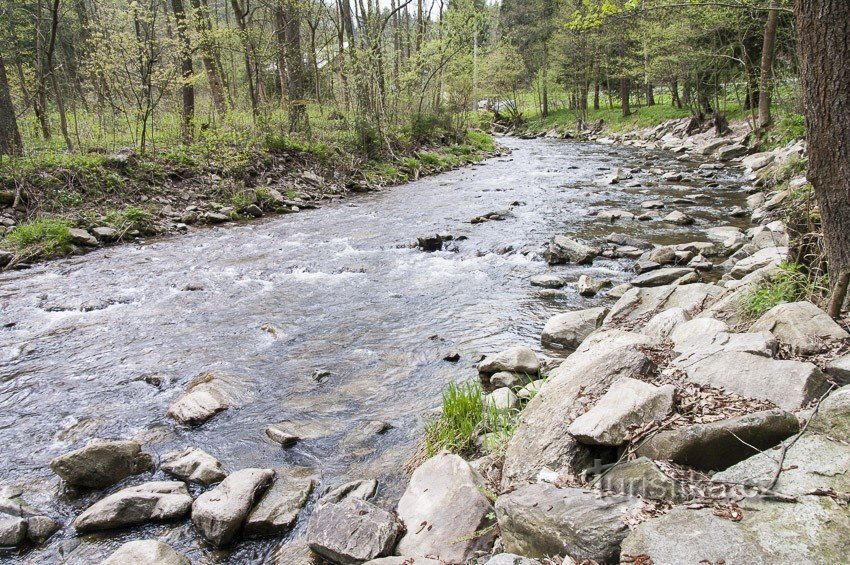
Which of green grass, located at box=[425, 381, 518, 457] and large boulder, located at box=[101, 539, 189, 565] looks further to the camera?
green grass, located at box=[425, 381, 518, 457]

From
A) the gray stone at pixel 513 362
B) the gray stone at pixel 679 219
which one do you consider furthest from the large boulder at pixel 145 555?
the gray stone at pixel 679 219

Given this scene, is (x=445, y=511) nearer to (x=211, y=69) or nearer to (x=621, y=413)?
(x=621, y=413)

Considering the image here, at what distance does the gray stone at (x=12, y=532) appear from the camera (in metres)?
3.67

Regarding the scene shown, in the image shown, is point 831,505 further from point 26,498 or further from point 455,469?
point 26,498

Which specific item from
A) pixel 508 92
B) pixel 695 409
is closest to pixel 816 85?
pixel 695 409

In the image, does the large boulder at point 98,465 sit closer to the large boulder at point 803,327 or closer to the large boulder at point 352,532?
the large boulder at point 352,532

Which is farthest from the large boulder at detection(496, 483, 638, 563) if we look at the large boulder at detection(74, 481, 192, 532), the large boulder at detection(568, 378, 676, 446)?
the large boulder at detection(74, 481, 192, 532)

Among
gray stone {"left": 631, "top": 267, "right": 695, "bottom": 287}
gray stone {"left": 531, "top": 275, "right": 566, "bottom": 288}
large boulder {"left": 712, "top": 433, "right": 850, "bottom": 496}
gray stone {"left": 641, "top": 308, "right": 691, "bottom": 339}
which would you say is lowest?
gray stone {"left": 531, "top": 275, "right": 566, "bottom": 288}

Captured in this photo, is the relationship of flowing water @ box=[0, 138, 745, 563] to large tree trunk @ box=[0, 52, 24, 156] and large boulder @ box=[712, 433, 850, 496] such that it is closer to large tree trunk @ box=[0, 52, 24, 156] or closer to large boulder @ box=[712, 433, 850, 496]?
large boulder @ box=[712, 433, 850, 496]

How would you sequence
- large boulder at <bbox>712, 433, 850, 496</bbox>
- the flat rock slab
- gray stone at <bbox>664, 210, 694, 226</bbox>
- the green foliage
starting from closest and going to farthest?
large boulder at <bbox>712, 433, 850, 496</bbox> → the flat rock slab → the green foliage → gray stone at <bbox>664, 210, 694, 226</bbox>

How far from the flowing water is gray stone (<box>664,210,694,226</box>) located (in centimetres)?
33

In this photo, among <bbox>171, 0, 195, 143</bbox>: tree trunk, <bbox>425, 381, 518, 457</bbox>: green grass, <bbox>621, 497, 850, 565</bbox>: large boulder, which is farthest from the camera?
<bbox>171, 0, 195, 143</bbox>: tree trunk

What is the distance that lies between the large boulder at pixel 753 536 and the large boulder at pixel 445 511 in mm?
1136

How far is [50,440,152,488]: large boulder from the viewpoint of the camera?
4.29 metres
